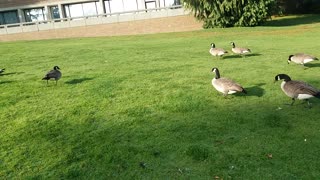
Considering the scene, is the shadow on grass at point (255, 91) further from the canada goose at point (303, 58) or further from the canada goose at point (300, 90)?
the canada goose at point (303, 58)

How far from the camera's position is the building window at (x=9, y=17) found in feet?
195

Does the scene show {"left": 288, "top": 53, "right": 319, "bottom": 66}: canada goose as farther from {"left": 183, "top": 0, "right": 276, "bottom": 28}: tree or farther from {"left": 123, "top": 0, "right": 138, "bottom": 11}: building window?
{"left": 123, "top": 0, "right": 138, "bottom": 11}: building window

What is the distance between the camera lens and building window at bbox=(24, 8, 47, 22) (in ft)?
193

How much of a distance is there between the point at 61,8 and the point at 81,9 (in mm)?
3154

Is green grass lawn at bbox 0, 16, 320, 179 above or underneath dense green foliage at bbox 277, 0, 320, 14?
underneath

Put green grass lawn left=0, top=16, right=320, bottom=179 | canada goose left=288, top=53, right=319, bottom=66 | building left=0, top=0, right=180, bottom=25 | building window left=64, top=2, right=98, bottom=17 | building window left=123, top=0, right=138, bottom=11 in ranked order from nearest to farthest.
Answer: green grass lawn left=0, top=16, right=320, bottom=179 < canada goose left=288, top=53, right=319, bottom=66 < building window left=123, top=0, right=138, bottom=11 < building left=0, top=0, right=180, bottom=25 < building window left=64, top=2, right=98, bottom=17

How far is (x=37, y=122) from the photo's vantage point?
342 inches

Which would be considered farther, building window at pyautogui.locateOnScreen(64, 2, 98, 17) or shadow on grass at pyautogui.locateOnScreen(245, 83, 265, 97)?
building window at pyautogui.locateOnScreen(64, 2, 98, 17)

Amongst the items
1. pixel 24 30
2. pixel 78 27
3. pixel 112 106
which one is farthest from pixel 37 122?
pixel 24 30

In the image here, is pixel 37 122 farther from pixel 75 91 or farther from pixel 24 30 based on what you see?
pixel 24 30

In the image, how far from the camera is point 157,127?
8148 mm

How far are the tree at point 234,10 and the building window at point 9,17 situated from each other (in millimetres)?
35475

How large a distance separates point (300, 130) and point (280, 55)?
8800mm

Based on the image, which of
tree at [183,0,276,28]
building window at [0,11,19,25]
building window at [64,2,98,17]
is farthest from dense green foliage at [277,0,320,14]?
building window at [0,11,19,25]
